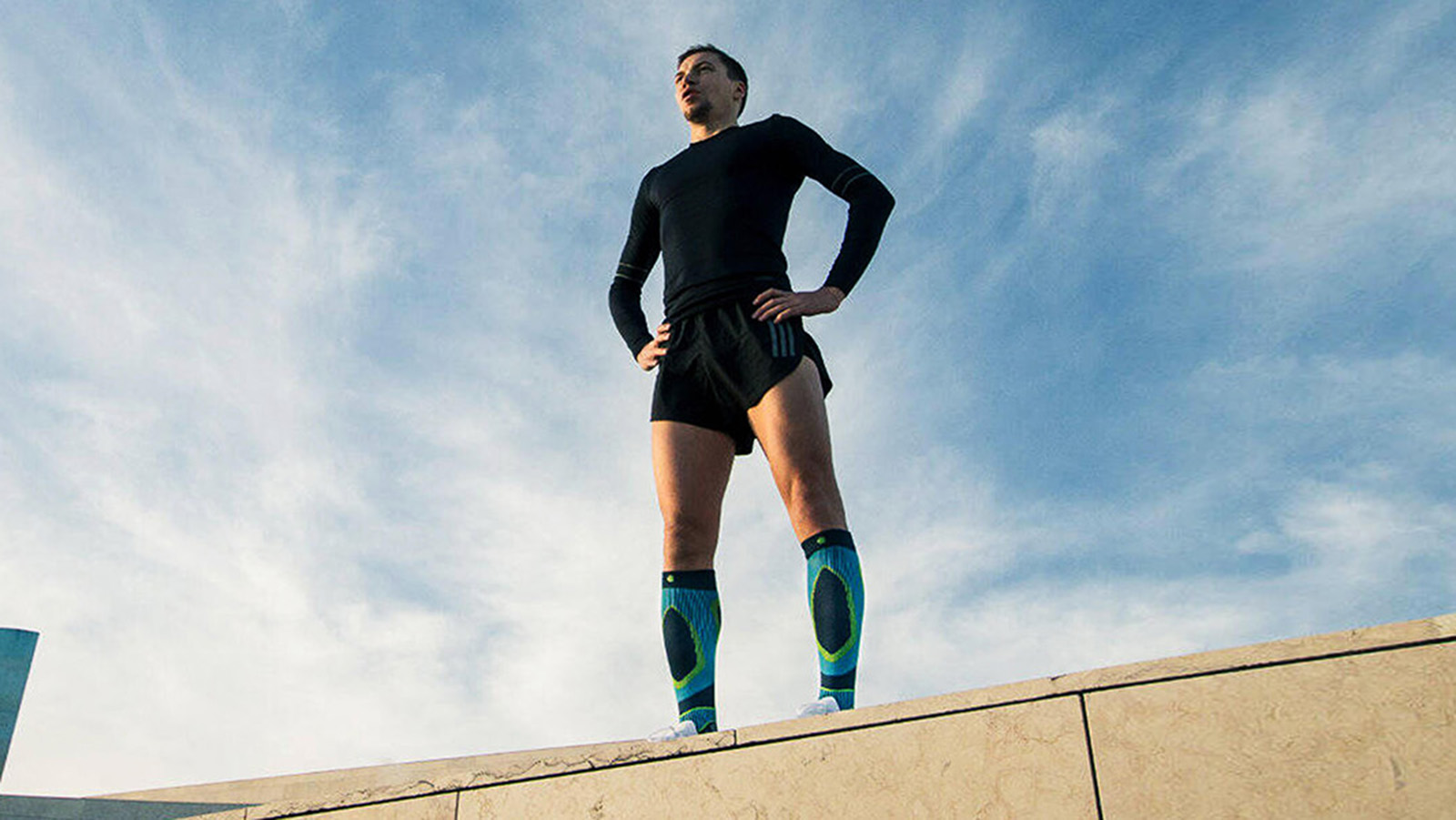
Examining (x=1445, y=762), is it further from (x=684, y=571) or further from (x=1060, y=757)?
(x=684, y=571)

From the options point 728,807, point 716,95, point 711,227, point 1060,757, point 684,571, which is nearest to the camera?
point 1060,757

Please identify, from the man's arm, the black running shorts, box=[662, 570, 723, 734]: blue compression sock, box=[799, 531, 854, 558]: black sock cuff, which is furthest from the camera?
the man's arm

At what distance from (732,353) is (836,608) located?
3.39 ft

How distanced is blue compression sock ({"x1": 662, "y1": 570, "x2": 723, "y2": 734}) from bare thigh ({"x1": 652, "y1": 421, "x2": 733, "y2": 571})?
0.22 ft

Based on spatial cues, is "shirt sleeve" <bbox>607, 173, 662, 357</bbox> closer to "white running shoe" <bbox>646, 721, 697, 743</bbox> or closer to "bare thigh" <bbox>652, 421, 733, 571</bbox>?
"bare thigh" <bbox>652, 421, 733, 571</bbox>

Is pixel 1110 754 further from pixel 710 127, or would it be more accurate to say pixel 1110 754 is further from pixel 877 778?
pixel 710 127

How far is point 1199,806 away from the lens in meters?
2.23

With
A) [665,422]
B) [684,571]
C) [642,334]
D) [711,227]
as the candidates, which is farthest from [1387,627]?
[642,334]

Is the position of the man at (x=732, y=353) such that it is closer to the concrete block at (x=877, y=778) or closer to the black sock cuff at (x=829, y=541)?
the black sock cuff at (x=829, y=541)

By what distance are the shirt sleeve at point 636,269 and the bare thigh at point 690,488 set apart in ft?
2.63

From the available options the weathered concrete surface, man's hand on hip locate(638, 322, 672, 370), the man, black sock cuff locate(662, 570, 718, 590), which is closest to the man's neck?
the man

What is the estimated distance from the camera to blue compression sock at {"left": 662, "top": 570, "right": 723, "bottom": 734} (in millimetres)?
3691

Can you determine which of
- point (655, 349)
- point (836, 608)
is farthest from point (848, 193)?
point (836, 608)

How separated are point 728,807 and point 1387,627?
1519mm
